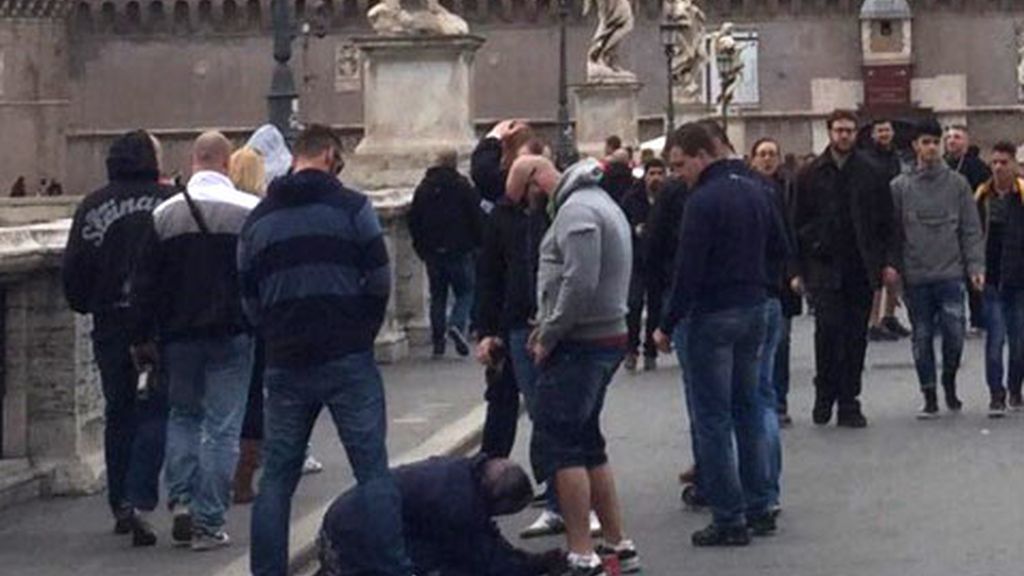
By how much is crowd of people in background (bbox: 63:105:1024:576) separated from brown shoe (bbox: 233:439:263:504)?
13 millimetres

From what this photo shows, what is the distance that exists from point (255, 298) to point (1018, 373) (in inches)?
337

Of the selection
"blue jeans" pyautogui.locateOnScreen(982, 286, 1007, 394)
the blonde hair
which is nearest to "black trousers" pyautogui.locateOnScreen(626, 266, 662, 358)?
"blue jeans" pyautogui.locateOnScreen(982, 286, 1007, 394)

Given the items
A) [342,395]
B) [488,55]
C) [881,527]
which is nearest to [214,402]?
[342,395]

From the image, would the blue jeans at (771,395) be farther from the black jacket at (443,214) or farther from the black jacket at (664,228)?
the black jacket at (443,214)

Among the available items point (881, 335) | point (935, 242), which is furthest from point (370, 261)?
point (881, 335)

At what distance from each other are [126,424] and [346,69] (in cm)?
5924

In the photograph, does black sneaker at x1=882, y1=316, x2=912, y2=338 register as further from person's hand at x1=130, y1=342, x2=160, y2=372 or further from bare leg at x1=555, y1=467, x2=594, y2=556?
bare leg at x1=555, y1=467, x2=594, y2=556

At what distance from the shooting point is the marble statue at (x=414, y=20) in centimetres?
2692

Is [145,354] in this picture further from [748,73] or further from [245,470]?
[748,73]

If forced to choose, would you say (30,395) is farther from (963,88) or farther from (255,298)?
(963,88)

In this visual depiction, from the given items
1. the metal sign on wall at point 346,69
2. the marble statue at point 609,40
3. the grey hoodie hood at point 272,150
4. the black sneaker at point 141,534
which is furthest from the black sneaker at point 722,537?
the metal sign on wall at point 346,69

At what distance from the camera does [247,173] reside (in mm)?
13750

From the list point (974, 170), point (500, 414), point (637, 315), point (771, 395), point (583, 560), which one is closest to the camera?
point (583, 560)

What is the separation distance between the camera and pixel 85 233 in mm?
13055
